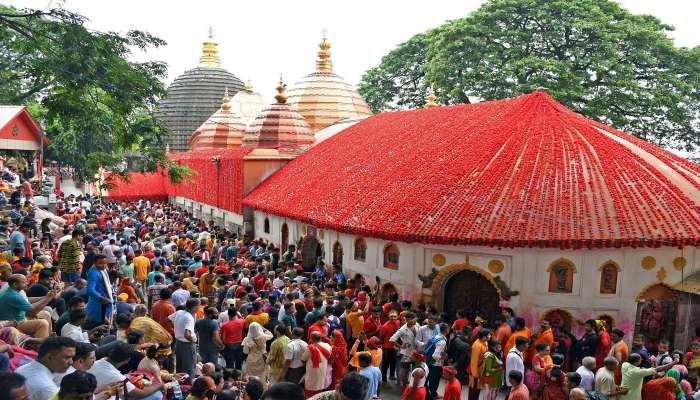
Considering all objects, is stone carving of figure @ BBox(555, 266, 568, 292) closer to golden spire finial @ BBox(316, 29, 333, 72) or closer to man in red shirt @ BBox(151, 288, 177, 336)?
man in red shirt @ BBox(151, 288, 177, 336)

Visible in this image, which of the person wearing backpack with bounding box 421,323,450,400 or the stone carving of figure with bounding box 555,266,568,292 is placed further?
the stone carving of figure with bounding box 555,266,568,292

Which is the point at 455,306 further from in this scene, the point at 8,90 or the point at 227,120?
the point at 8,90

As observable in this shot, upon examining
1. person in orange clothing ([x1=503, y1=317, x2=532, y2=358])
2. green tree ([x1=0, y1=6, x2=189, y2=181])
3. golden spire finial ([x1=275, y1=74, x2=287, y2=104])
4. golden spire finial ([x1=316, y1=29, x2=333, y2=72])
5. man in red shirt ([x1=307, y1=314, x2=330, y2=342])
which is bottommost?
person in orange clothing ([x1=503, y1=317, x2=532, y2=358])

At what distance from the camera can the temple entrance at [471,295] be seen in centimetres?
1334

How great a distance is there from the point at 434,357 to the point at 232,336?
3.40 metres

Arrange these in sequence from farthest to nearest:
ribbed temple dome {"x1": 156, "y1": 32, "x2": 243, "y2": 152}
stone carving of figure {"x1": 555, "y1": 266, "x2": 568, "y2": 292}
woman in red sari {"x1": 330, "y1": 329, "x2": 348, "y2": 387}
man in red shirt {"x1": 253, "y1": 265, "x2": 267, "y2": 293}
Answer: ribbed temple dome {"x1": 156, "y1": 32, "x2": 243, "y2": 152} < man in red shirt {"x1": 253, "y1": 265, "x2": 267, "y2": 293} < stone carving of figure {"x1": 555, "y1": 266, "x2": 568, "y2": 292} < woman in red sari {"x1": 330, "y1": 329, "x2": 348, "y2": 387}

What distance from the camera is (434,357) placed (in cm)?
942

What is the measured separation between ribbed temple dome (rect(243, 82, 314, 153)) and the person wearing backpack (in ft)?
59.1

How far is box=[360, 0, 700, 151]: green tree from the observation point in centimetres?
2831

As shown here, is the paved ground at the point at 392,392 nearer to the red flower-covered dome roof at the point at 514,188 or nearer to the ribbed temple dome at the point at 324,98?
the red flower-covered dome roof at the point at 514,188

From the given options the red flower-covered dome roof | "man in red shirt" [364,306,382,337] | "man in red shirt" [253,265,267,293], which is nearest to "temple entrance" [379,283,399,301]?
the red flower-covered dome roof

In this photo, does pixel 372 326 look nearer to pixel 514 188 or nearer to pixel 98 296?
pixel 98 296

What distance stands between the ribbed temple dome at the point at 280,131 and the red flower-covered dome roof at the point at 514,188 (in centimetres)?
734

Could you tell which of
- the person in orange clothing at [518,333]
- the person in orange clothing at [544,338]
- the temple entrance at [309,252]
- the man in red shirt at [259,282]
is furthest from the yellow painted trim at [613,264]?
the temple entrance at [309,252]
